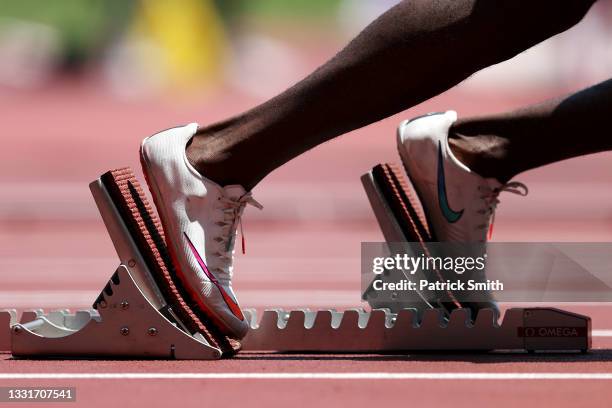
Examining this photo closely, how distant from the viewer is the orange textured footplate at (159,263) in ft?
12.5

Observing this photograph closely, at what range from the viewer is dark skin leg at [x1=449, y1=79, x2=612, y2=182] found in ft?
13.1

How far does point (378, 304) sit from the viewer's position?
4.21 meters

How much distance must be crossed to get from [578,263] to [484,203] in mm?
331

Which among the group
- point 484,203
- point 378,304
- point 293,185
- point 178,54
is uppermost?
point 178,54

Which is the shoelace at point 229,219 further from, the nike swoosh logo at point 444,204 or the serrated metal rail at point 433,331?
the nike swoosh logo at point 444,204

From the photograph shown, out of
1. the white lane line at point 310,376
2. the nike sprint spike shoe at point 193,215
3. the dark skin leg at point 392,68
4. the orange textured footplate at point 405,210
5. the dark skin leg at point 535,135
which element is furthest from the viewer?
the orange textured footplate at point 405,210

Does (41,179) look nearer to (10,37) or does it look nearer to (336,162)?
(336,162)

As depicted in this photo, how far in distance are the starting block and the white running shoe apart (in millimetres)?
254

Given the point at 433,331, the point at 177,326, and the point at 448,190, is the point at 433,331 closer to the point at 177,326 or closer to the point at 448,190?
the point at 448,190

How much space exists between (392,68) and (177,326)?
2.99 feet

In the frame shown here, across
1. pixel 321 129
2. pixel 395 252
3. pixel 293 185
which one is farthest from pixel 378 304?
pixel 293 185

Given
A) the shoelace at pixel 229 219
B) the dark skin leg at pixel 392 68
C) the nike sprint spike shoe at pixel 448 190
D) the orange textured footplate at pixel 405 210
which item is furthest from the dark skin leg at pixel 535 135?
the shoelace at pixel 229 219

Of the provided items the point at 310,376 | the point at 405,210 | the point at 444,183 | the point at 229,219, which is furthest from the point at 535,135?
the point at 310,376

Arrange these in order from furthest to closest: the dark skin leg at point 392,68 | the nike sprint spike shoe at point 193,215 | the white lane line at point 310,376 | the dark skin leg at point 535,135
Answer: the dark skin leg at point 535,135 < the nike sprint spike shoe at point 193,215 < the dark skin leg at point 392,68 < the white lane line at point 310,376
